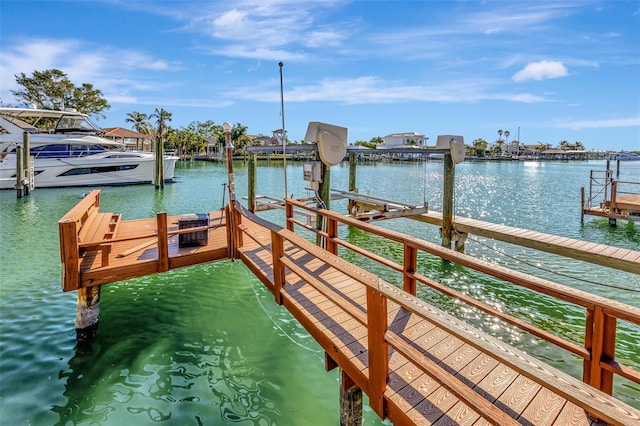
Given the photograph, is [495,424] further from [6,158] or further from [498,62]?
[6,158]

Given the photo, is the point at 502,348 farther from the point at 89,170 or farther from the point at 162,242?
the point at 89,170

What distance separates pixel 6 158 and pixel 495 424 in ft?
105

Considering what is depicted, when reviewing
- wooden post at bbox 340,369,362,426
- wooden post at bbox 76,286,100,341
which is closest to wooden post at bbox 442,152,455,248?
wooden post at bbox 340,369,362,426

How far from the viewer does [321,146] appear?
20.1 feet

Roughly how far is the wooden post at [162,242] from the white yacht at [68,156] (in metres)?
24.5

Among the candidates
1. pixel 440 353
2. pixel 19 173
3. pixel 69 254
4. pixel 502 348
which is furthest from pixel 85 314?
pixel 19 173

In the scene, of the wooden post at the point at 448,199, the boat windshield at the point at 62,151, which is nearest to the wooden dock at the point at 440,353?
the wooden post at the point at 448,199

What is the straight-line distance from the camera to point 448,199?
28.5 feet

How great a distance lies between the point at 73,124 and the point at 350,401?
31.7 meters

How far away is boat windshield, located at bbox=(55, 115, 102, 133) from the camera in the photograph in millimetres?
25614

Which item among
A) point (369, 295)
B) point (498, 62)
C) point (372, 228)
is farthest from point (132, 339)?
point (498, 62)

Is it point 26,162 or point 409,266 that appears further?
point 26,162

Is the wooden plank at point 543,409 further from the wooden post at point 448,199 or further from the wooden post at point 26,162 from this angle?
the wooden post at point 26,162

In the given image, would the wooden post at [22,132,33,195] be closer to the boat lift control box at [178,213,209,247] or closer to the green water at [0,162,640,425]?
the green water at [0,162,640,425]
